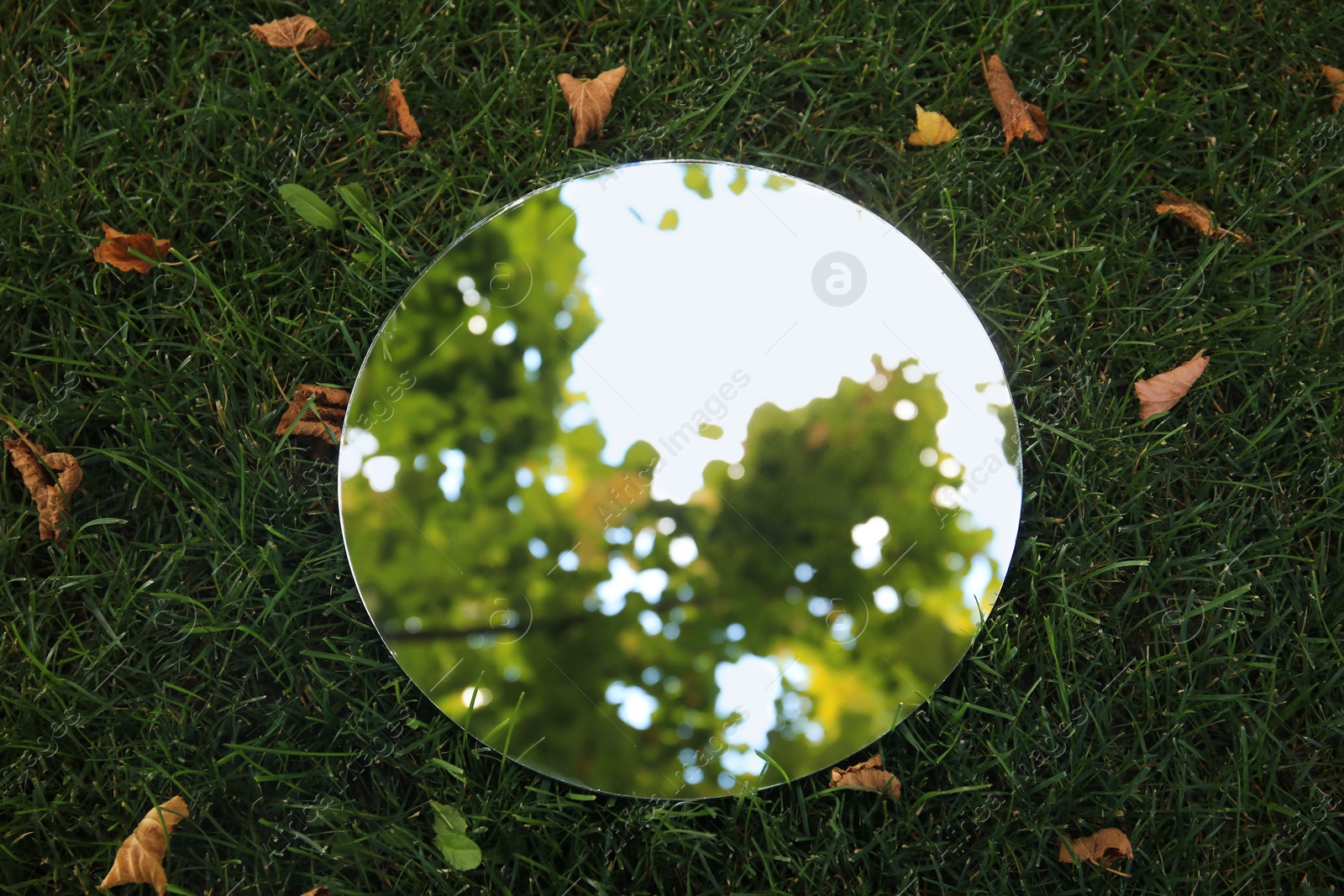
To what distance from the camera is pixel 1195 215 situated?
2.68 meters

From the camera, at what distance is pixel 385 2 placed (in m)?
2.76

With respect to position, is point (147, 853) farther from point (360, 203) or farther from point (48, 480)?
point (360, 203)

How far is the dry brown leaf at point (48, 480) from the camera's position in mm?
2418

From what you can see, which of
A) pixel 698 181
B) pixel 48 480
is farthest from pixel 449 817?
pixel 698 181

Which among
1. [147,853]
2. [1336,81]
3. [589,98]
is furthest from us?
[1336,81]

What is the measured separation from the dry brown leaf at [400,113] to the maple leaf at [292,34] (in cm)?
25

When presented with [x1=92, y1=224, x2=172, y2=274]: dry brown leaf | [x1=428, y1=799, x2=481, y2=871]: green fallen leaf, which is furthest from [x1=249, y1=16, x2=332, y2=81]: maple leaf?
[x1=428, y1=799, x2=481, y2=871]: green fallen leaf

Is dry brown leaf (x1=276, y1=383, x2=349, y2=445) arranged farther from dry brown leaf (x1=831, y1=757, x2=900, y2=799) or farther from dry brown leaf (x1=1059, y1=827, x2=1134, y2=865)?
dry brown leaf (x1=1059, y1=827, x2=1134, y2=865)

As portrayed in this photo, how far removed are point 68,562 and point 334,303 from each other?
3.38 feet

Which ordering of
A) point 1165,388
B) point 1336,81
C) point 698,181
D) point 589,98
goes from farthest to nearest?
point 1336,81 → point 589,98 → point 1165,388 → point 698,181

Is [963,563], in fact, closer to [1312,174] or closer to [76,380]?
[1312,174]

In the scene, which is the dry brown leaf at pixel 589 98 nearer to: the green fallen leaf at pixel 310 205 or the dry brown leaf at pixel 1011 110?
the green fallen leaf at pixel 310 205

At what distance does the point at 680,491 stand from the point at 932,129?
57.1 inches

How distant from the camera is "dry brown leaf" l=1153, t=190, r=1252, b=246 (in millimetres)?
2672
